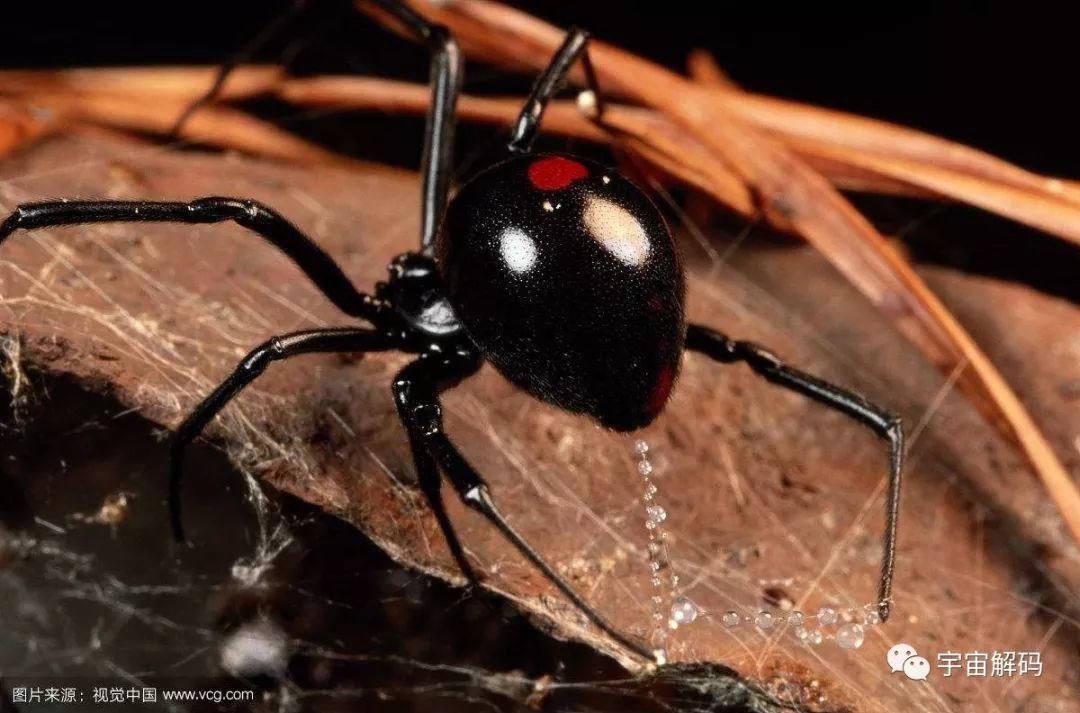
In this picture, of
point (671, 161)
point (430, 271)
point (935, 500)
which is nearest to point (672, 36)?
point (671, 161)

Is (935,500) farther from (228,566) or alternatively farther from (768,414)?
(228,566)

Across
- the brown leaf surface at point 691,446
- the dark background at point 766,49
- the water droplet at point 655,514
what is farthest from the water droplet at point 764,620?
the dark background at point 766,49

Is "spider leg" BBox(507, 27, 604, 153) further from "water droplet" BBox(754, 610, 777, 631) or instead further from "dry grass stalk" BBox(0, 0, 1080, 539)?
"water droplet" BBox(754, 610, 777, 631)

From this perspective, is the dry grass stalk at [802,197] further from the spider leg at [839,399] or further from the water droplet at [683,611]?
the water droplet at [683,611]

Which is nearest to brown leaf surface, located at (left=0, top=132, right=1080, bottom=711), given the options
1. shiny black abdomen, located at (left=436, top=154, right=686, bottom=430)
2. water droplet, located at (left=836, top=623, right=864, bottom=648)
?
water droplet, located at (left=836, top=623, right=864, bottom=648)

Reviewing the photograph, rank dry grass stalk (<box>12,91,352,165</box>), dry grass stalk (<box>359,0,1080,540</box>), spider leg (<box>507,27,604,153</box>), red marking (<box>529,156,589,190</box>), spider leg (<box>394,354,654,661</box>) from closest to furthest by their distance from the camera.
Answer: spider leg (<box>394,354,654,661</box>) < red marking (<box>529,156,589,190</box>) < dry grass stalk (<box>359,0,1080,540</box>) < spider leg (<box>507,27,604,153</box>) < dry grass stalk (<box>12,91,352,165</box>)

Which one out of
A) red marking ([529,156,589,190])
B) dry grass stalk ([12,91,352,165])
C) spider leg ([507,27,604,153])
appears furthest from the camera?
dry grass stalk ([12,91,352,165])

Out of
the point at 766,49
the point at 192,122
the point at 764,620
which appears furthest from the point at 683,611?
the point at 766,49
